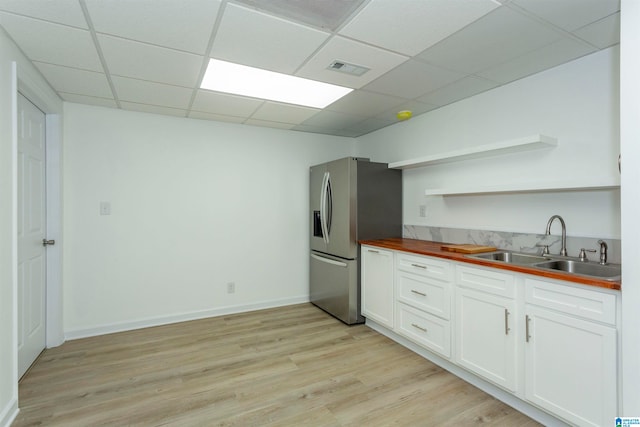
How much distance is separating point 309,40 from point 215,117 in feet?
6.28

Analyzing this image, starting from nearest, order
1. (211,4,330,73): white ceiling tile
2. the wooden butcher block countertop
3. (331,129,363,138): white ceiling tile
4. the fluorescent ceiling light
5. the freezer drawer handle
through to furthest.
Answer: the wooden butcher block countertop → (211,4,330,73): white ceiling tile → the fluorescent ceiling light → the freezer drawer handle → (331,129,363,138): white ceiling tile

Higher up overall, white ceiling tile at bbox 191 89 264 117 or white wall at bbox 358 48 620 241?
white ceiling tile at bbox 191 89 264 117

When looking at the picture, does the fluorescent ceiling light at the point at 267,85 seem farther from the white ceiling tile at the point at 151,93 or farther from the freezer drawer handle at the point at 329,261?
the freezer drawer handle at the point at 329,261

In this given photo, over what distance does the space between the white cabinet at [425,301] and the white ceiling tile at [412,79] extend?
57.1 inches

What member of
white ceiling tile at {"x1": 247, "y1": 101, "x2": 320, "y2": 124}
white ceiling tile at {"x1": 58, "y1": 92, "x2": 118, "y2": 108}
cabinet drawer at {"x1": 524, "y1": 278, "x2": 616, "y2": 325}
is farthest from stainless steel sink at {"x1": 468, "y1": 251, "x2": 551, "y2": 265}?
white ceiling tile at {"x1": 58, "y1": 92, "x2": 118, "y2": 108}

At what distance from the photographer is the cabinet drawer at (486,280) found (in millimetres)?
1984

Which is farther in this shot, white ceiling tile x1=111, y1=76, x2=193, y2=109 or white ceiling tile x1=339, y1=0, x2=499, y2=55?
white ceiling tile x1=111, y1=76, x2=193, y2=109

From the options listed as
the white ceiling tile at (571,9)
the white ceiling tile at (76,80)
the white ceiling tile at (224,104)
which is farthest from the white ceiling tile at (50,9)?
the white ceiling tile at (571,9)

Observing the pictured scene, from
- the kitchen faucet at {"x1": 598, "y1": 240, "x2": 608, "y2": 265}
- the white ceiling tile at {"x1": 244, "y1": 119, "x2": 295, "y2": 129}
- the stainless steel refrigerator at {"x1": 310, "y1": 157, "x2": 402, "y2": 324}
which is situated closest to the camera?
the kitchen faucet at {"x1": 598, "y1": 240, "x2": 608, "y2": 265}

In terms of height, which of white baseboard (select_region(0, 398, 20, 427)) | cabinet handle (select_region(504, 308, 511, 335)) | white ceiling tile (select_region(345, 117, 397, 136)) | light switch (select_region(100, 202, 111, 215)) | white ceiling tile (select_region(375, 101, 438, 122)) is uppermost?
white ceiling tile (select_region(345, 117, 397, 136))

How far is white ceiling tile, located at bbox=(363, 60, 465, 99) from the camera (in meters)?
2.38

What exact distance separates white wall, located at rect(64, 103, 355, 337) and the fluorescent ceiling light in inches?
39.4

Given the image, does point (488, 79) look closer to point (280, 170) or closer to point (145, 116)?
point (280, 170)

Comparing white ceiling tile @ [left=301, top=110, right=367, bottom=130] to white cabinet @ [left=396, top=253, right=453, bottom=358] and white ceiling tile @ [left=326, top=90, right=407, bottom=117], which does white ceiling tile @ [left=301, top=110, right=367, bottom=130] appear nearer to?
white ceiling tile @ [left=326, top=90, right=407, bottom=117]
